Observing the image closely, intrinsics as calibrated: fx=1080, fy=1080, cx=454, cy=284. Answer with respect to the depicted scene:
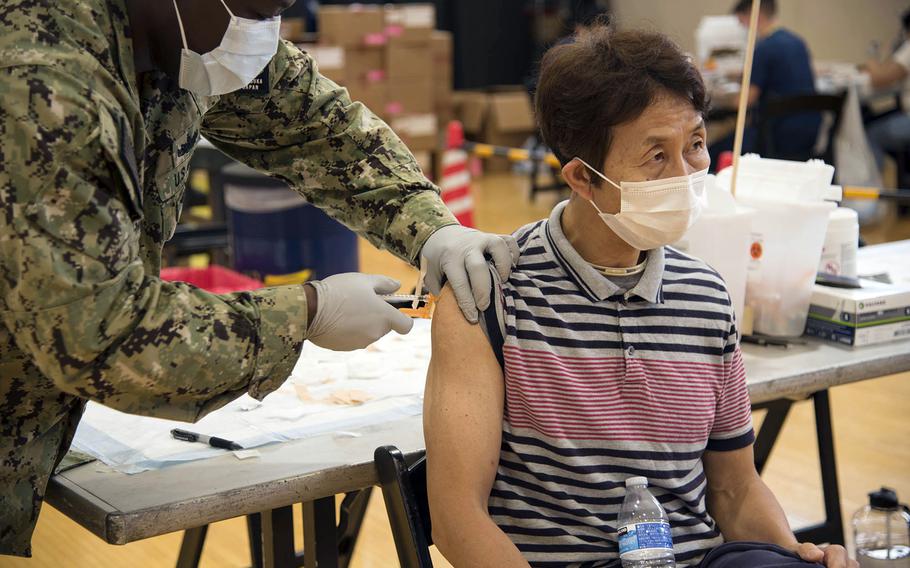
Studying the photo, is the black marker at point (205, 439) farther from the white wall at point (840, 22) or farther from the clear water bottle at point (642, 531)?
the white wall at point (840, 22)

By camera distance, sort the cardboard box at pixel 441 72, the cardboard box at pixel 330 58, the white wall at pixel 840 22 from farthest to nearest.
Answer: the white wall at pixel 840 22
the cardboard box at pixel 441 72
the cardboard box at pixel 330 58

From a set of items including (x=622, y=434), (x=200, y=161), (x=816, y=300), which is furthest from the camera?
(x=200, y=161)

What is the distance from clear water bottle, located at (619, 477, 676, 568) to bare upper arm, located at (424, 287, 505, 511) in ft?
0.72

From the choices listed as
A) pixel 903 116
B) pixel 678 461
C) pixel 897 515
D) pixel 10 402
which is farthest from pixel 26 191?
pixel 903 116

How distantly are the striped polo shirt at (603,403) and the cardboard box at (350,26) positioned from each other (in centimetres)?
749

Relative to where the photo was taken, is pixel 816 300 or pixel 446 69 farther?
pixel 446 69

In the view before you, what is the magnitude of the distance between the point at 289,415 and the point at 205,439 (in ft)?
0.59

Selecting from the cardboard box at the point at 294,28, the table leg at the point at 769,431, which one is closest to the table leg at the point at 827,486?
the table leg at the point at 769,431

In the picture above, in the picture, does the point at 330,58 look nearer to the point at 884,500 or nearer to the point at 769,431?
the point at 769,431

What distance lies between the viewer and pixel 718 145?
7.29 metres

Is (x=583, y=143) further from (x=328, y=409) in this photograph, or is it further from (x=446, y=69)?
(x=446, y=69)

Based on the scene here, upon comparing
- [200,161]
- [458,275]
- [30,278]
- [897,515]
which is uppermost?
[30,278]

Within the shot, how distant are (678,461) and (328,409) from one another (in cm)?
63

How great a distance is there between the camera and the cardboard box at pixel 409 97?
942 centimetres
